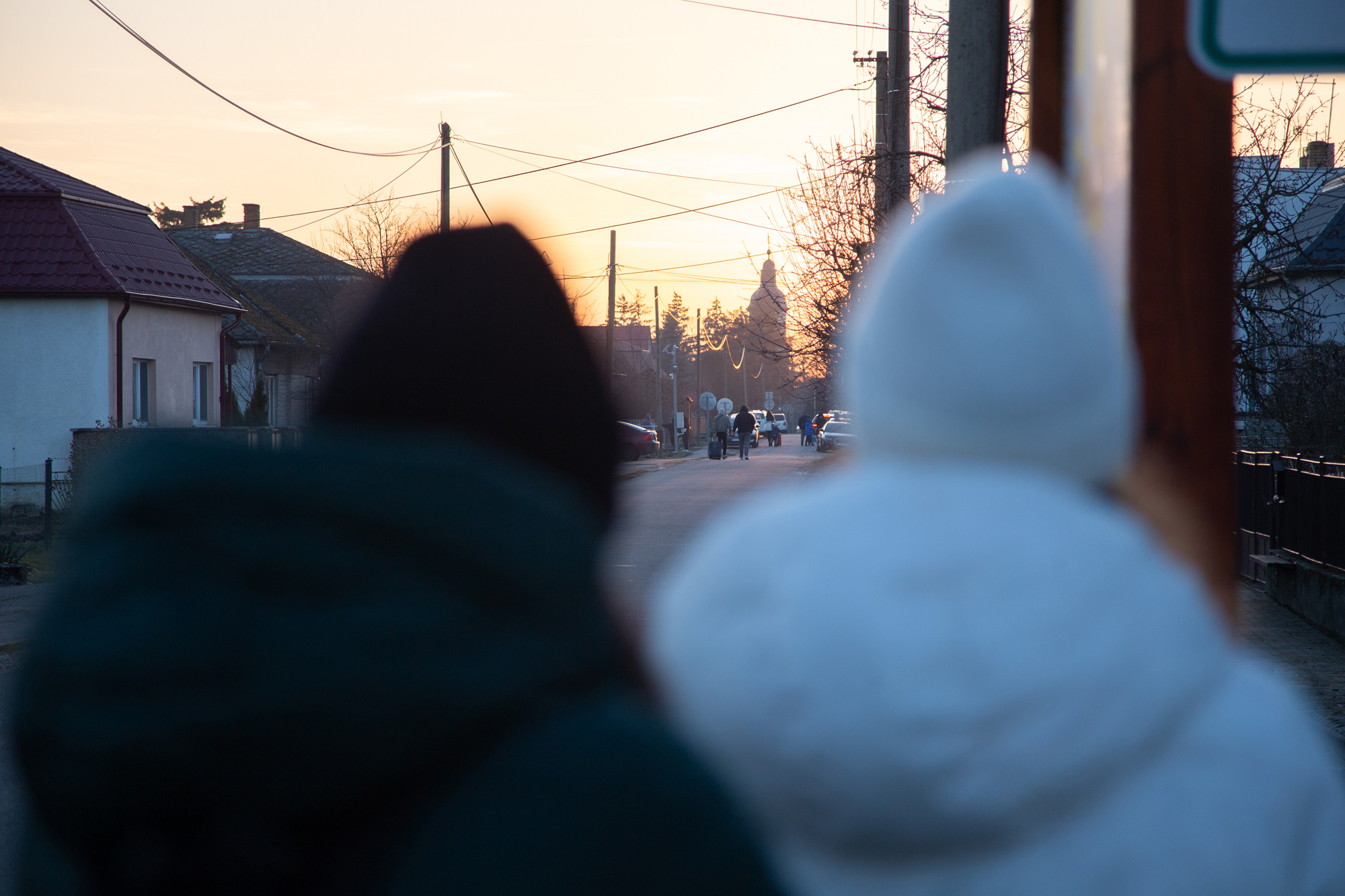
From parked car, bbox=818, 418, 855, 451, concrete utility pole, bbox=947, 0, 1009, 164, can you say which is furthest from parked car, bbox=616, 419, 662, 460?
concrete utility pole, bbox=947, 0, 1009, 164

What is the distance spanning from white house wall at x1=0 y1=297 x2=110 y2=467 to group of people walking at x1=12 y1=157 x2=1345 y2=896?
22265 millimetres

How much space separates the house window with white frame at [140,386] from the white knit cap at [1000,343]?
916 inches

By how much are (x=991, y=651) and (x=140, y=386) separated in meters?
24.7

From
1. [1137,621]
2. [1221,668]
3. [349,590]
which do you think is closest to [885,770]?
[1137,621]

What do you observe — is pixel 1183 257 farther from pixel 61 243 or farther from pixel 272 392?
pixel 272 392

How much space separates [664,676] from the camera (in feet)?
4.09

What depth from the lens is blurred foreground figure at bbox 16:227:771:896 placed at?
2.97ft

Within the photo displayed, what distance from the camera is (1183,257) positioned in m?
1.51

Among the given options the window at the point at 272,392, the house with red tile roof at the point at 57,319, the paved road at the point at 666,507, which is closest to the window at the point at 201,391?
the house with red tile roof at the point at 57,319

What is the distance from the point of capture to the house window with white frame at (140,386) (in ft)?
73.5

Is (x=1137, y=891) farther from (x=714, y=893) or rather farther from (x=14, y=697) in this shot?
(x=14, y=697)

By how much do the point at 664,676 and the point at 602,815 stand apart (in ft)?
1.08

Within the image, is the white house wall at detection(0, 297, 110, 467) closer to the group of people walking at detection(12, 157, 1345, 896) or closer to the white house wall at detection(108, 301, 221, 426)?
the white house wall at detection(108, 301, 221, 426)

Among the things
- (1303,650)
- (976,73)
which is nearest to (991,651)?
(976,73)
